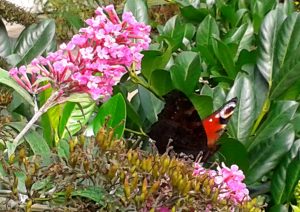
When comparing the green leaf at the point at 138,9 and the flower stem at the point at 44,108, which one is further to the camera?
the green leaf at the point at 138,9

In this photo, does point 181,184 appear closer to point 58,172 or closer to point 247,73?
point 58,172

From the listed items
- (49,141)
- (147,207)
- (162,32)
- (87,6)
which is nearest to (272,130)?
(49,141)

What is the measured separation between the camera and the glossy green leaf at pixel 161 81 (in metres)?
2.09

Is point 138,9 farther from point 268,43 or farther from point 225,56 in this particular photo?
point 268,43

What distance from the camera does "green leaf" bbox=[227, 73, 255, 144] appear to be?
2014 millimetres

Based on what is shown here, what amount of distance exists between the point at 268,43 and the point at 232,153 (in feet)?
1.86

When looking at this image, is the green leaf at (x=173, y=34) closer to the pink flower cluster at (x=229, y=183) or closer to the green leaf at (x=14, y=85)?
the green leaf at (x=14, y=85)

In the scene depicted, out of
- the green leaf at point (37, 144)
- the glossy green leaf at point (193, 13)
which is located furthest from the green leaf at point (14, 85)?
the glossy green leaf at point (193, 13)

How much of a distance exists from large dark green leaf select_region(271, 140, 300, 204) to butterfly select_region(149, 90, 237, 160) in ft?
0.88

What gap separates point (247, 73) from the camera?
2301 millimetres

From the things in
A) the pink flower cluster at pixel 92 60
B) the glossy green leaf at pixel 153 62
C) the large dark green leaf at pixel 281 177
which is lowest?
the large dark green leaf at pixel 281 177

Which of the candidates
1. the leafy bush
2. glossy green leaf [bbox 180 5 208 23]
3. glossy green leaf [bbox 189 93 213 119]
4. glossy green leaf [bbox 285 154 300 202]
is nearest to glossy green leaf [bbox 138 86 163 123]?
the leafy bush

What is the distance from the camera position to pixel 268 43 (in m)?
2.30

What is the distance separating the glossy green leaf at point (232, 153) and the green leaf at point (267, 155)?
1.8 inches
